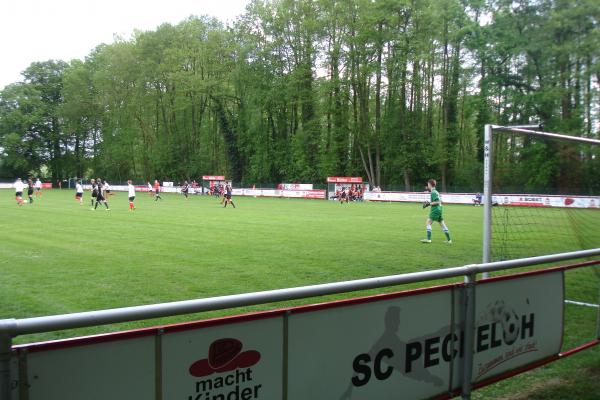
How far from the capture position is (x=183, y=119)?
75.8 meters

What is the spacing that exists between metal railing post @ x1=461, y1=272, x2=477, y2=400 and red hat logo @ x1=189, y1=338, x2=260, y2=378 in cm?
186

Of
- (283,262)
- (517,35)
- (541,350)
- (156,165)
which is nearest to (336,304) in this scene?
(541,350)

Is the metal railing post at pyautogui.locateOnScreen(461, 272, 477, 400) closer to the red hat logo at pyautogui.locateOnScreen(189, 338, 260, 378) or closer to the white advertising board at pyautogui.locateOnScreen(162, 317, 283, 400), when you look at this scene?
the white advertising board at pyautogui.locateOnScreen(162, 317, 283, 400)

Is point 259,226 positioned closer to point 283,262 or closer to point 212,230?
point 212,230

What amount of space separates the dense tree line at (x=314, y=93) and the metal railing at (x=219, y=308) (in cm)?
3797

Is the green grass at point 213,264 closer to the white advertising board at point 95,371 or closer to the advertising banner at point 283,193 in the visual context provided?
the white advertising board at point 95,371

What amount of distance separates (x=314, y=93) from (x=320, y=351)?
192 ft

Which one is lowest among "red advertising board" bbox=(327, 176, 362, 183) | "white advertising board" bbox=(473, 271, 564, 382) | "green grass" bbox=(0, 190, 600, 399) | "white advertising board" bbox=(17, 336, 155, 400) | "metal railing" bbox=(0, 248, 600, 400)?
"green grass" bbox=(0, 190, 600, 399)

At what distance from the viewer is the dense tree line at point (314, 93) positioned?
1661 inches

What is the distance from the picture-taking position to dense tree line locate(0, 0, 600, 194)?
138ft

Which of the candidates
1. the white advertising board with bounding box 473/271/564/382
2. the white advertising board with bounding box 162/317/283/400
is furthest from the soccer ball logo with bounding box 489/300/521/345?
the white advertising board with bounding box 162/317/283/400

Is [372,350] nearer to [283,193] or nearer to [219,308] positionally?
[219,308]

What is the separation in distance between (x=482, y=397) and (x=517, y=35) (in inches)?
1759

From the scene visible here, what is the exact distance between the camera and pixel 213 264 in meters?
11.1
